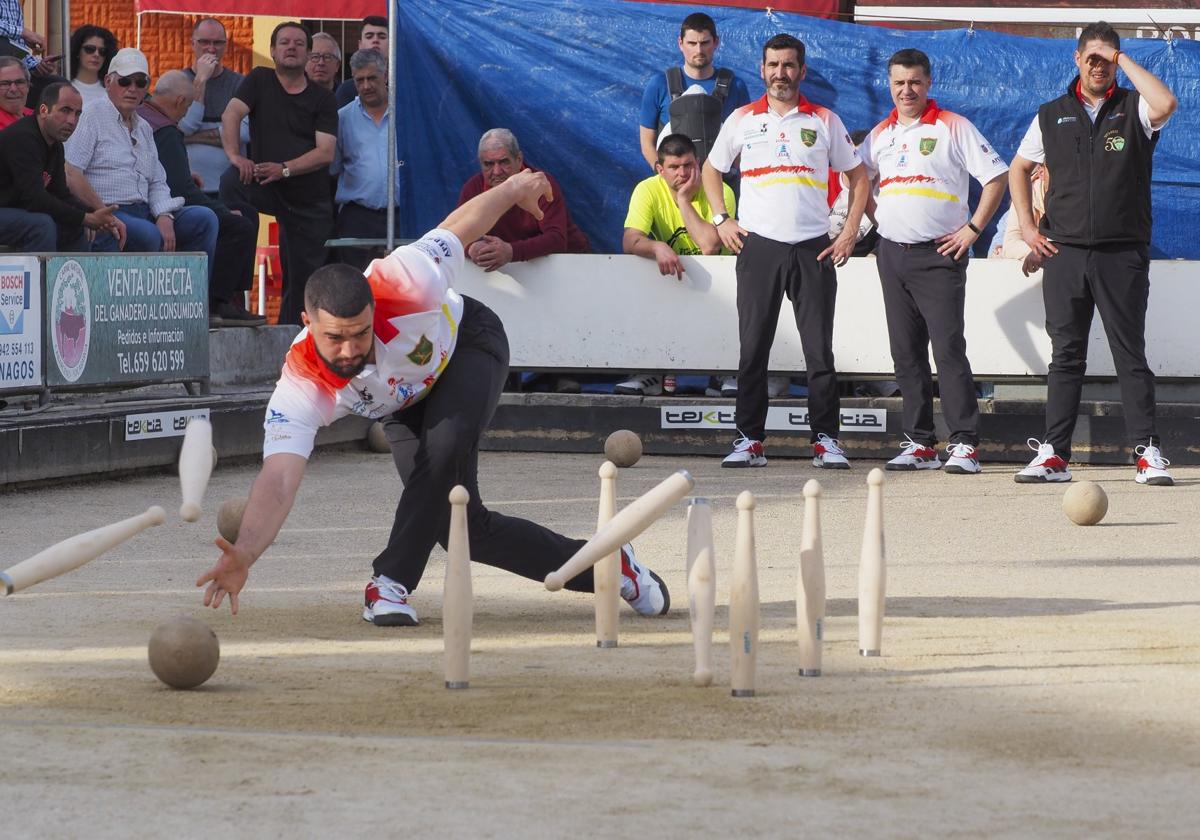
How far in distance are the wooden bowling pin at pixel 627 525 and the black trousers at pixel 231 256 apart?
7953mm

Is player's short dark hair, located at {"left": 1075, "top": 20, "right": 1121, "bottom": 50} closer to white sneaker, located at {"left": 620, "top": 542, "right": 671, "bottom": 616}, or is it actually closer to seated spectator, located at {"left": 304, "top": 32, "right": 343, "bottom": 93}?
white sneaker, located at {"left": 620, "top": 542, "right": 671, "bottom": 616}

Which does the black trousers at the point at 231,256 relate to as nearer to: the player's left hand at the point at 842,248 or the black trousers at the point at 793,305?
the black trousers at the point at 793,305

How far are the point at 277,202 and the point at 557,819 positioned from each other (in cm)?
993

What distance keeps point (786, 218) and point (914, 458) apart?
1.69m

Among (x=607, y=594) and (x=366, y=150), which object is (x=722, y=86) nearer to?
(x=366, y=150)

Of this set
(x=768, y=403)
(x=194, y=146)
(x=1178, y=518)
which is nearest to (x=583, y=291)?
(x=768, y=403)

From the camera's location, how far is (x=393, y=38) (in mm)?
12609

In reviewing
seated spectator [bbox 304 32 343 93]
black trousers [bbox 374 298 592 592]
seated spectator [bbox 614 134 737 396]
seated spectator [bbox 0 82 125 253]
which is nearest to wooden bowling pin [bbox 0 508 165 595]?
black trousers [bbox 374 298 592 592]

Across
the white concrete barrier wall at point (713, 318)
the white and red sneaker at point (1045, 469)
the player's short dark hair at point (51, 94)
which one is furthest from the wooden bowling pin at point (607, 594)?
the white concrete barrier wall at point (713, 318)

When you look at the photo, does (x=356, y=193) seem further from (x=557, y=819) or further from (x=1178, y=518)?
(x=557, y=819)

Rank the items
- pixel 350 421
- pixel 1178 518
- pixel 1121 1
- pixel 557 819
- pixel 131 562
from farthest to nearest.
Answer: pixel 1121 1, pixel 350 421, pixel 1178 518, pixel 131 562, pixel 557 819

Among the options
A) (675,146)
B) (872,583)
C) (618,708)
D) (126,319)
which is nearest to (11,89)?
(126,319)

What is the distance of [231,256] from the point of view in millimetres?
13078

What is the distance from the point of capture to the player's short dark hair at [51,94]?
35.2 ft
